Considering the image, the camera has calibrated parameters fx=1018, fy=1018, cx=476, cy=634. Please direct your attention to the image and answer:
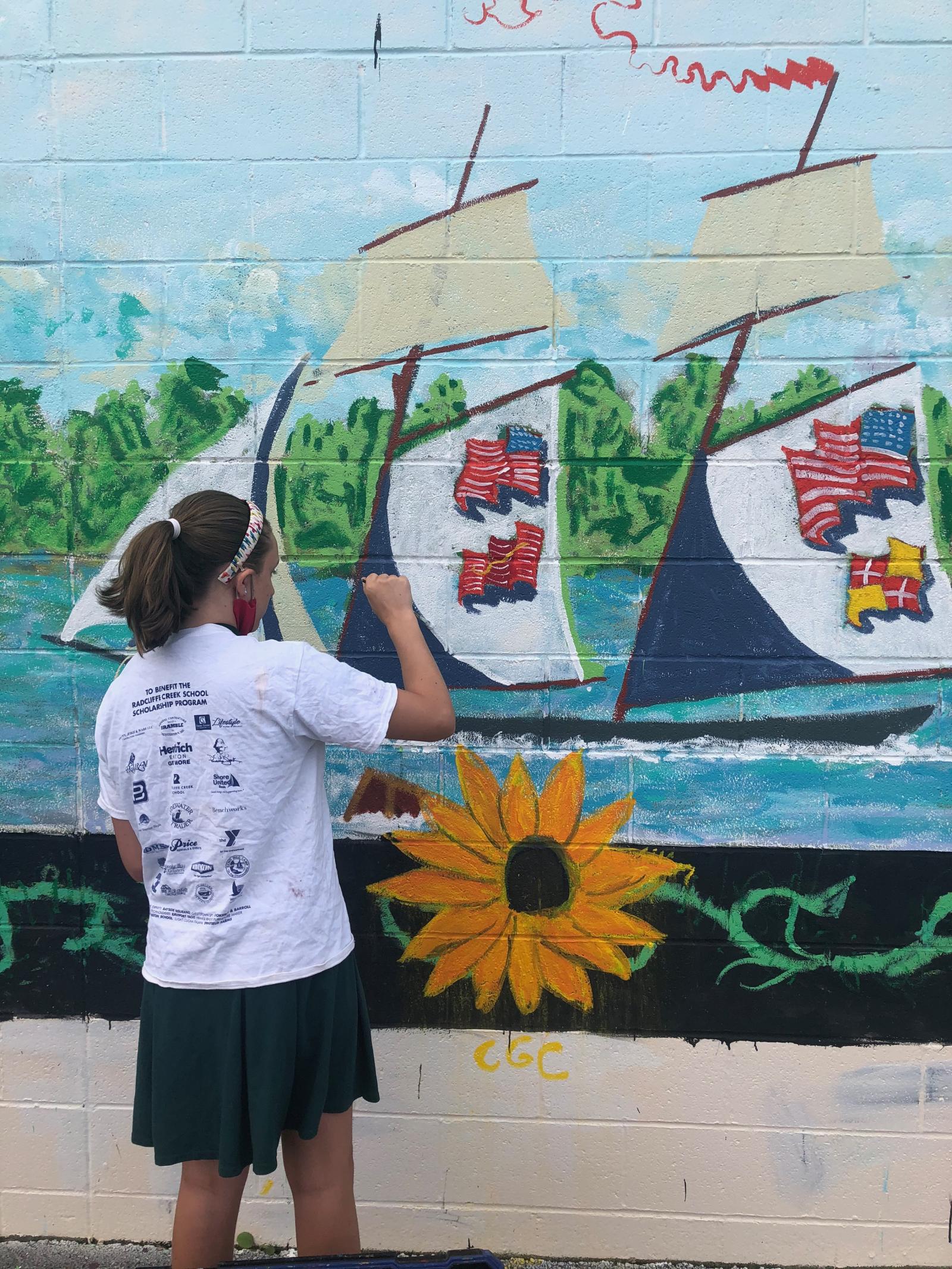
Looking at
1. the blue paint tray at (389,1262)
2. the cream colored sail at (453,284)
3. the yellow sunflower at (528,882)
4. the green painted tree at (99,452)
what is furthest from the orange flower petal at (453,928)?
the cream colored sail at (453,284)

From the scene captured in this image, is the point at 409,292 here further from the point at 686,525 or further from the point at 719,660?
the point at 719,660

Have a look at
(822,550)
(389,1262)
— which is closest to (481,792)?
(822,550)

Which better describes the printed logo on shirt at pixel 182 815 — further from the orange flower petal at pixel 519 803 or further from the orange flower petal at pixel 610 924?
the orange flower petal at pixel 610 924

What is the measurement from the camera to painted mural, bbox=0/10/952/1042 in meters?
2.46

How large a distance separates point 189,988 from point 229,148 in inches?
77.3

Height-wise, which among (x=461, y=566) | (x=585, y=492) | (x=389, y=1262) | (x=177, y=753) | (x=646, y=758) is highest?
(x=585, y=492)

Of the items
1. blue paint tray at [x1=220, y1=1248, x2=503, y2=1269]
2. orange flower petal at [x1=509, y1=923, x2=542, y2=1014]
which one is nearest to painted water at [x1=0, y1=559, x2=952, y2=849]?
orange flower petal at [x1=509, y1=923, x2=542, y2=1014]

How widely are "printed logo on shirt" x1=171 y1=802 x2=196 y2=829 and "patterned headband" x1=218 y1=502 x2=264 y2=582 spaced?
0.42 m

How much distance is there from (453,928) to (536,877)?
25cm

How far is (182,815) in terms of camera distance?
188 cm

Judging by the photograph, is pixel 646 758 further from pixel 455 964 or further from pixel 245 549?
pixel 245 549

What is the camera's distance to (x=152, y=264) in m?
2.56

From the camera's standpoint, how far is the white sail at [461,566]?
2562mm

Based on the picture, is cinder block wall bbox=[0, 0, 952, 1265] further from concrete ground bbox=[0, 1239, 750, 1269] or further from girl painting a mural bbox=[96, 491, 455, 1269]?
girl painting a mural bbox=[96, 491, 455, 1269]
